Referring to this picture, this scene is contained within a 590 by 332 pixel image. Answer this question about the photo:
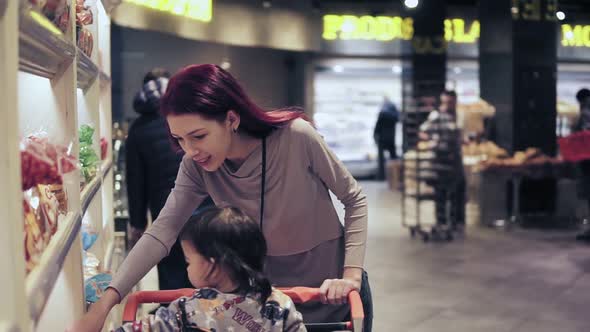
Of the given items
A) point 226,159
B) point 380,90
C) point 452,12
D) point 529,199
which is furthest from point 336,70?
point 226,159

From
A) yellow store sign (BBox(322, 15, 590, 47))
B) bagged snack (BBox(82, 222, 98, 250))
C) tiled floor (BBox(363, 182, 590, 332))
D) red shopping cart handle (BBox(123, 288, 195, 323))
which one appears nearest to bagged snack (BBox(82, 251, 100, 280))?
bagged snack (BBox(82, 222, 98, 250))

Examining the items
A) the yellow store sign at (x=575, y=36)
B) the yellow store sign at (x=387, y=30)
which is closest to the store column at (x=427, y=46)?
the yellow store sign at (x=387, y=30)

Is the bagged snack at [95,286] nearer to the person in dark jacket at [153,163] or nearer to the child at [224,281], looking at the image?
the child at [224,281]

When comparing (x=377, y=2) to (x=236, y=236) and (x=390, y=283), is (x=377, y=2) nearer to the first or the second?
(x=390, y=283)

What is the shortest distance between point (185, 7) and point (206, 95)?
9150 millimetres

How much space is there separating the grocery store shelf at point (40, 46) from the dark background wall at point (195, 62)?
256 inches

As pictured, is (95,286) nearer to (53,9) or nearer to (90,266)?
(90,266)

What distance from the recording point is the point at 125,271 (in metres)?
2.28

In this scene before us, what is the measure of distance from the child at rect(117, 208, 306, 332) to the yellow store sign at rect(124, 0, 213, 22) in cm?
815

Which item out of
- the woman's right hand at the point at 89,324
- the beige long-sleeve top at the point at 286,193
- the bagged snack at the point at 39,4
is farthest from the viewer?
the beige long-sleeve top at the point at 286,193

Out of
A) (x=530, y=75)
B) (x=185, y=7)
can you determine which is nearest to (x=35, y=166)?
(x=185, y=7)

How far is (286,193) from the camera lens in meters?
2.50

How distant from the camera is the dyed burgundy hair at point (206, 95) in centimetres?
223

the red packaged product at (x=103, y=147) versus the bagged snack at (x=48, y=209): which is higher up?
the red packaged product at (x=103, y=147)
